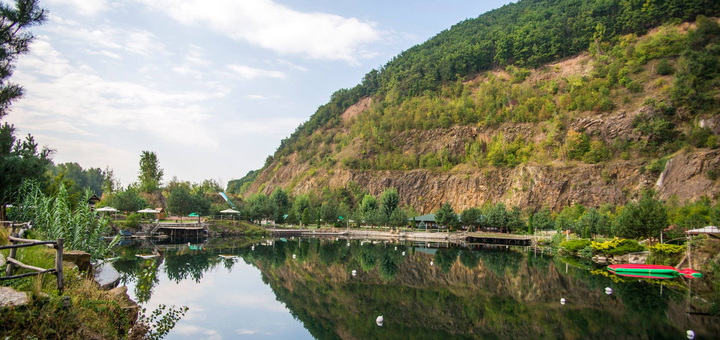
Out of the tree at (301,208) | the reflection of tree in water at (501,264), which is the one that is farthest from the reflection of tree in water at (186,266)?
the tree at (301,208)

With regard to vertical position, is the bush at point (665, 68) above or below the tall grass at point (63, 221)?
above

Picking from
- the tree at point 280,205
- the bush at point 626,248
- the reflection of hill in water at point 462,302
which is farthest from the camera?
the tree at point 280,205

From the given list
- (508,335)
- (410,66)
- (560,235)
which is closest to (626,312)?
(508,335)

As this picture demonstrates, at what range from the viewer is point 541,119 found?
8731 cm

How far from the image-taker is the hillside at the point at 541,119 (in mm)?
68625

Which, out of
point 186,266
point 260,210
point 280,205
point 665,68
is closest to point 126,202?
point 260,210

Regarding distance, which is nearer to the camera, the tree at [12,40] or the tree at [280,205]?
the tree at [12,40]

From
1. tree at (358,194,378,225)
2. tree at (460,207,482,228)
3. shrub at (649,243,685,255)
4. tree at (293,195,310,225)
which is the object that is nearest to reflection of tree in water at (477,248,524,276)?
shrub at (649,243,685,255)

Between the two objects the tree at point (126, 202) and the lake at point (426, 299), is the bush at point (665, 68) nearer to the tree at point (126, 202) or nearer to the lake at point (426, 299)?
the lake at point (426, 299)

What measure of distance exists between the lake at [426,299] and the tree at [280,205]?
42.5 meters

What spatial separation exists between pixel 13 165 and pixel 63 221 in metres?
3.28

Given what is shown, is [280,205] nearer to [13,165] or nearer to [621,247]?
[621,247]

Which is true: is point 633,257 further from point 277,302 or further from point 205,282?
point 205,282

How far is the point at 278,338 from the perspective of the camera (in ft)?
47.9
